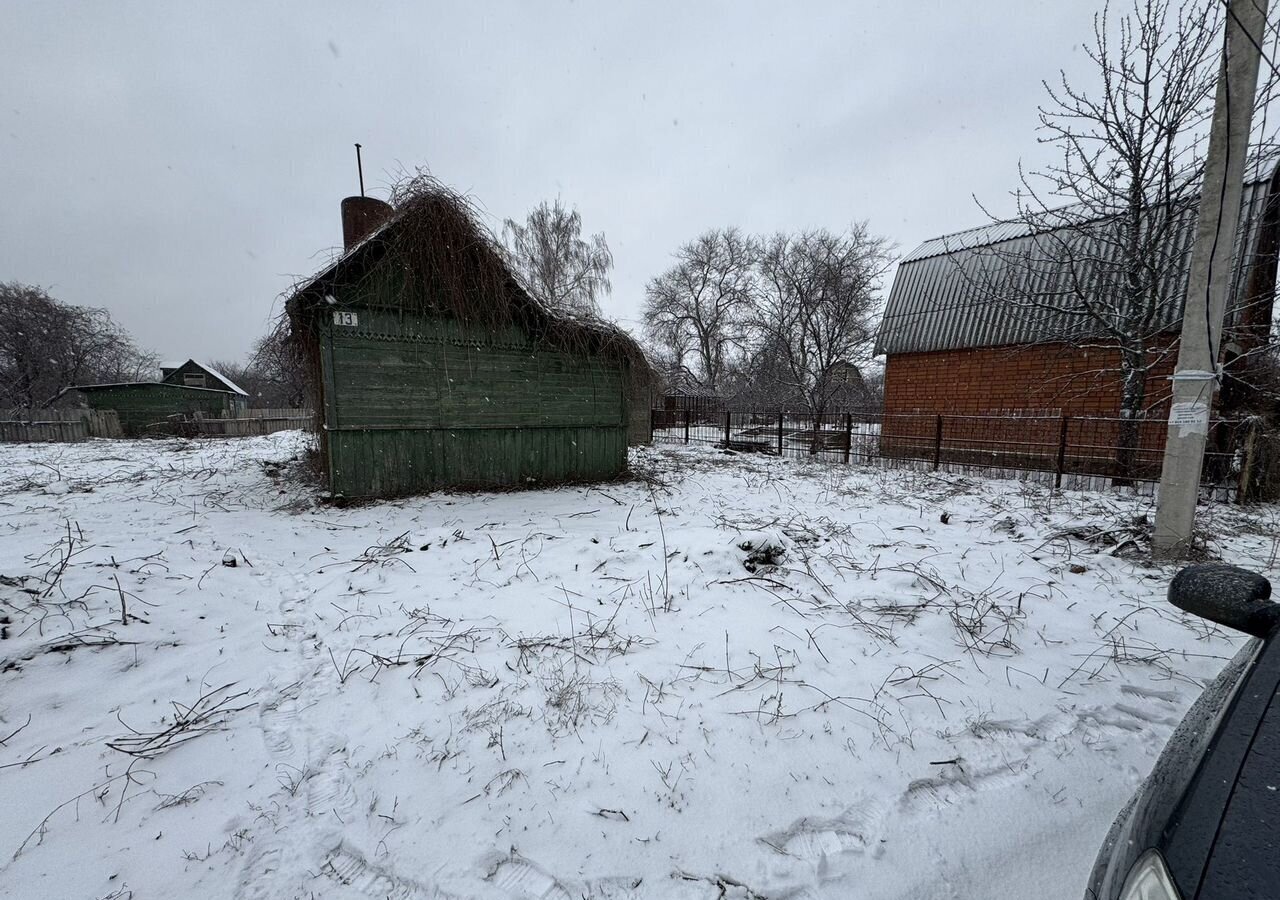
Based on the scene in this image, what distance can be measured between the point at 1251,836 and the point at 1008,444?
12.2m

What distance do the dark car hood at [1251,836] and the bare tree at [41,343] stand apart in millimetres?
42945

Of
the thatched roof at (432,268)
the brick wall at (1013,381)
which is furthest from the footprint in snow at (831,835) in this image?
the brick wall at (1013,381)

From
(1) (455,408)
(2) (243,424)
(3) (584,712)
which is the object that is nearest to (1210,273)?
(3) (584,712)

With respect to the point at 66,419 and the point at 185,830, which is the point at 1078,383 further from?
the point at 66,419

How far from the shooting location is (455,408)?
798cm

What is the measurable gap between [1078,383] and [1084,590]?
9.63 meters

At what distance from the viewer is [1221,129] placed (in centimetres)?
385

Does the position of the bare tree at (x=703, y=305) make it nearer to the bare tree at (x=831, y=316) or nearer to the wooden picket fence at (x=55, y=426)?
the bare tree at (x=831, y=316)

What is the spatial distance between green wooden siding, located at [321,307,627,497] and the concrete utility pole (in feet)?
24.6

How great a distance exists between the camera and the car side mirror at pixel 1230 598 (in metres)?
1.43

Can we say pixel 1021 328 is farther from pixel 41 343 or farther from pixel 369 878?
pixel 41 343

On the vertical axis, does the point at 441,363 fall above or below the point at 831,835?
above

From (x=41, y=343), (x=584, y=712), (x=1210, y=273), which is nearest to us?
(x=584, y=712)

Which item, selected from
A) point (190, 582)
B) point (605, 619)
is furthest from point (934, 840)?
point (190, 582)
